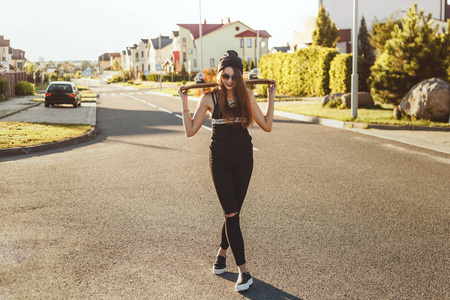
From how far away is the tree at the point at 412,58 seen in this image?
1706 centimetres

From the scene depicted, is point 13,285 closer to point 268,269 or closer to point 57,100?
point 268,269

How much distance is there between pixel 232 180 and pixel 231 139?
1.11 feet

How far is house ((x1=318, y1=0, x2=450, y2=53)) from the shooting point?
143 feet

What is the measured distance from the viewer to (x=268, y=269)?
436 cm

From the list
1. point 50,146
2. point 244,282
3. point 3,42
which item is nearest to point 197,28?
point 3,42

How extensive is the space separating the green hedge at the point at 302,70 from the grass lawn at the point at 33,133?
15656mm

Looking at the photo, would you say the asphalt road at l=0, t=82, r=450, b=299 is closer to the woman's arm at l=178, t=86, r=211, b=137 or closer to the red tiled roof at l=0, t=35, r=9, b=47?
the woman's arm at l=178, t=86, r=211, b=137

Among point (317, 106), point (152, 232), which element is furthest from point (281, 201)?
point (317, 106)

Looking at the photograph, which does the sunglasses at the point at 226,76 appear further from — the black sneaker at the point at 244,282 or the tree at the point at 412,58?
the tree at the point at 412,58

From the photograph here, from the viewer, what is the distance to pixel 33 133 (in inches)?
534

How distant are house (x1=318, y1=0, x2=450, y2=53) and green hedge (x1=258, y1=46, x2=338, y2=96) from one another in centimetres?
1240

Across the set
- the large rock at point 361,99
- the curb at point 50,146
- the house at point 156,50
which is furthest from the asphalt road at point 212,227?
the house at point 156,50

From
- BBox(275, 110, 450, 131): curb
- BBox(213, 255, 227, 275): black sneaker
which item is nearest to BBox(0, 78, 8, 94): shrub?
BBox(275, 110, 450, 131): curb

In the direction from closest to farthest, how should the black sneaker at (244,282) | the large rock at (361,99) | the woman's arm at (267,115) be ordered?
the black sneaker at (244,282), the woman's arm at (267,115), the large rock at (361,99)
